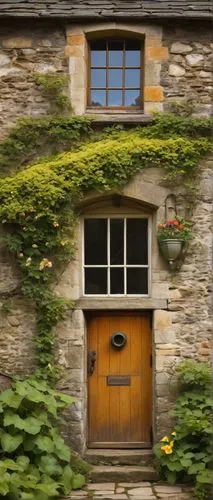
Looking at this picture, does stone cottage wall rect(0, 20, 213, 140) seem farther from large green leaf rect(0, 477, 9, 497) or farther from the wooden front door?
large green leaf rect(0, 477, 9, 497)

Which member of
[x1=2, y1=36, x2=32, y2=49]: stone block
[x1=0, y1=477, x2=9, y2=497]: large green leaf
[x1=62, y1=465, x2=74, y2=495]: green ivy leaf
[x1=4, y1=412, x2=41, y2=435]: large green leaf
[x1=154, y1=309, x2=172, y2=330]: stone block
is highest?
[x1=2, y1=36, x2=32, y2=49]: stone block

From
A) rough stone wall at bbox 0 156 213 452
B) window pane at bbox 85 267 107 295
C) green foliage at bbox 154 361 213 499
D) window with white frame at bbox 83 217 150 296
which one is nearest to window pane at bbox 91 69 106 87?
rough stone wall at bbox 0 156 213 452

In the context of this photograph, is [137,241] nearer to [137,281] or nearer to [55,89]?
[137,281]

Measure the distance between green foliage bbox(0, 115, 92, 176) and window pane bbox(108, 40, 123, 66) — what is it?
36.4 inches

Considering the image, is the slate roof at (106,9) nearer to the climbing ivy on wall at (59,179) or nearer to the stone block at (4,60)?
the stone block at (4,60)

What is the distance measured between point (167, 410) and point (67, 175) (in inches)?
122

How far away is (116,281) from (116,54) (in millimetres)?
2932

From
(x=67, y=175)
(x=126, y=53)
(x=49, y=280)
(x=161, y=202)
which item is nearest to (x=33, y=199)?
(x=67, y=175)

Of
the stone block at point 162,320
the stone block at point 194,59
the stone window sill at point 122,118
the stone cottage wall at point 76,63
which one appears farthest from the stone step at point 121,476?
the stone block at point 194,59

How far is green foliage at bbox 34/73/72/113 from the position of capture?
26.8 ft

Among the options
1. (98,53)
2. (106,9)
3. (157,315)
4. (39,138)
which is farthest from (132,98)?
(157,315)

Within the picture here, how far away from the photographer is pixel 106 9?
8.17m

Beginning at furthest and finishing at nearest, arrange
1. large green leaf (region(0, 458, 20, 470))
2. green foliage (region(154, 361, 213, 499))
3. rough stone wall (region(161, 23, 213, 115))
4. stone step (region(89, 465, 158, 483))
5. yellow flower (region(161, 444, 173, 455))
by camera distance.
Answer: rough stone wall (region(161, 23, 213, 115))
stone step (region(89, 465, 158, 483))
yellow flower (region(161, 444, 173, 455))
green foliage (region(154, 361, 213, 499))
large green leaf (region(0, 458, 20, 470))

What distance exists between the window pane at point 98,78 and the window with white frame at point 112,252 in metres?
1.74
